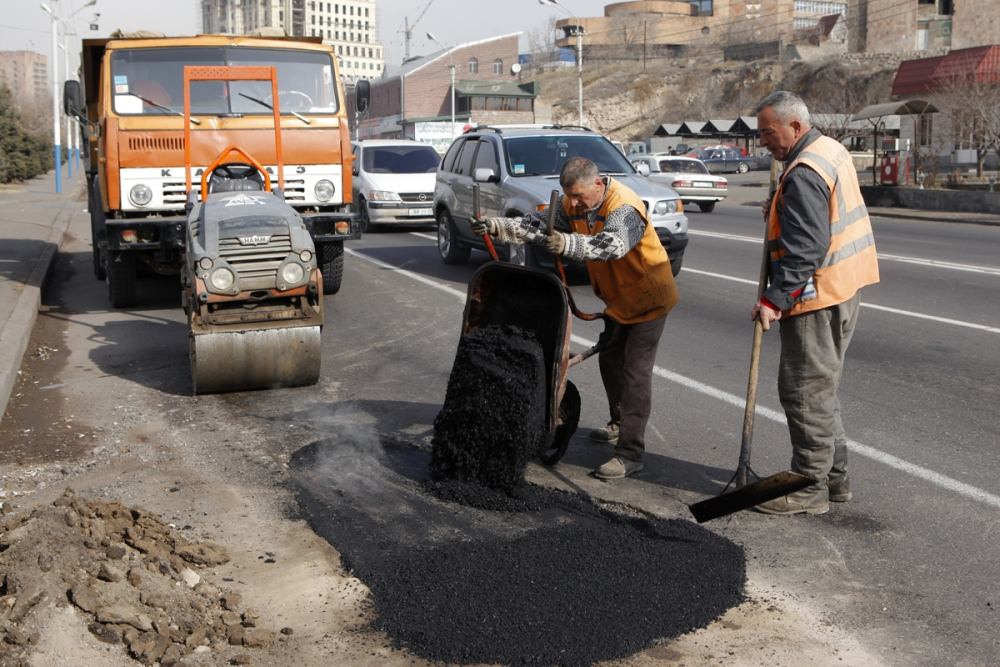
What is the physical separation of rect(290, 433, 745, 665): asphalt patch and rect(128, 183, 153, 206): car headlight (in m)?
5.36

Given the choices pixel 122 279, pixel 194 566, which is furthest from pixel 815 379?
pixel 122 279

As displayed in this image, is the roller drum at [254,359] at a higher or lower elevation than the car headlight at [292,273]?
lower

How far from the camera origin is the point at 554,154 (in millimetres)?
13883

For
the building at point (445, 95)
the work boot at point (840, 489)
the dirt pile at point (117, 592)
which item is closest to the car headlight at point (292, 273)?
the dirt pile at point (117, 592)

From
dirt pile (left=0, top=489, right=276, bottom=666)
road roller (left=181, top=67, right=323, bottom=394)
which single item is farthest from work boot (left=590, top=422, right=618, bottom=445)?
dirt pile (left=0, top=489, right=276, bottom=666)

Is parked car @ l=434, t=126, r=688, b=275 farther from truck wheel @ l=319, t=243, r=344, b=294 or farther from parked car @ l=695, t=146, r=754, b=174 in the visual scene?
parked car @ l=695, t=146, r=754, b=174

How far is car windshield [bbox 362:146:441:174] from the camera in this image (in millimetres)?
21391

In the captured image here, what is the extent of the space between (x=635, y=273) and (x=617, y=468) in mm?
1021

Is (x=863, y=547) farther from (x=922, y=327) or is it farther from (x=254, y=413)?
(x=922, y=327)

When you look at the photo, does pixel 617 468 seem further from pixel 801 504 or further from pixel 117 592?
pixel 117 592

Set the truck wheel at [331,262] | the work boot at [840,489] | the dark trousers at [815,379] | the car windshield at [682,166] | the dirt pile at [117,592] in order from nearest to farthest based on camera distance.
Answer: the dirt pile at [117,592], the dark trousers at [815,379], the work boot at [840,489], the truck wheel at [331,262], the car windshield at [682,166]

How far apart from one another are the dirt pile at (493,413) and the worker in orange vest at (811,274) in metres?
1.18

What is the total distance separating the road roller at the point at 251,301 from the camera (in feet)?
24.1

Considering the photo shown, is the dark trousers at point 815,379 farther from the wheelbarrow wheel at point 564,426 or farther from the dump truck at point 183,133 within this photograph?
the dump truck at point 183,133
